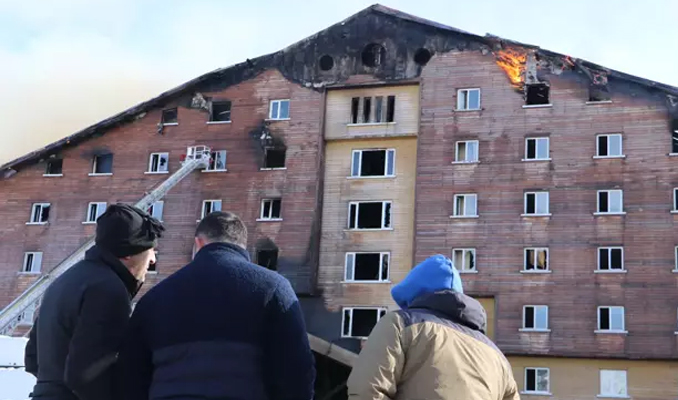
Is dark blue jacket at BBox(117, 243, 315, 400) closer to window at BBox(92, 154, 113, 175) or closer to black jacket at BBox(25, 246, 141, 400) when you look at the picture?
black jacket at BBox(25, 246, 141, 400)

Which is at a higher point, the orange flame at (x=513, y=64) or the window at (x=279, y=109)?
the orange flame at (x=513, y=64)

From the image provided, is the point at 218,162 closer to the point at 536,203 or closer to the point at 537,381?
the point at 536,203

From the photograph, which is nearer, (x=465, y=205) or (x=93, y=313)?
(x=93, y=313)

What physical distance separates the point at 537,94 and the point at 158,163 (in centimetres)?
1727

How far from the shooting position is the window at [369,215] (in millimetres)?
33469

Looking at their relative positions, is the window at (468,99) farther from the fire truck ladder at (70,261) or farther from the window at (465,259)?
the fire truck ladder at (70,261)

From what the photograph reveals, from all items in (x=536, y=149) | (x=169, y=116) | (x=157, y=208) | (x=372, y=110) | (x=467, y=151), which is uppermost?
(x=372, y=110)

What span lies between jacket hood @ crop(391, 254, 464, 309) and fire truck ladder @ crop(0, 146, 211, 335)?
24737 millimetres

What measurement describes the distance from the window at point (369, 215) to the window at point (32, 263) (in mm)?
14546

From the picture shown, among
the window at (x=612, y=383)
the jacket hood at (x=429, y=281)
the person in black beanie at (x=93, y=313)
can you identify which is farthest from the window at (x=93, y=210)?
the jacket hood at (x=429, y=281)

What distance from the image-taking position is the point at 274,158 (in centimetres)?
3544

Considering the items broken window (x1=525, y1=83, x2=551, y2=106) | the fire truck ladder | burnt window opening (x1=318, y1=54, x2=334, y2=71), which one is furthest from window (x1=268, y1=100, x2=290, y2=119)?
broken window (x1=525, y1=83, x2=551, y2=106)

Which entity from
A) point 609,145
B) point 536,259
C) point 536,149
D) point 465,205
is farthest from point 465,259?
point 609,145

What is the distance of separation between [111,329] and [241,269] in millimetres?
842
